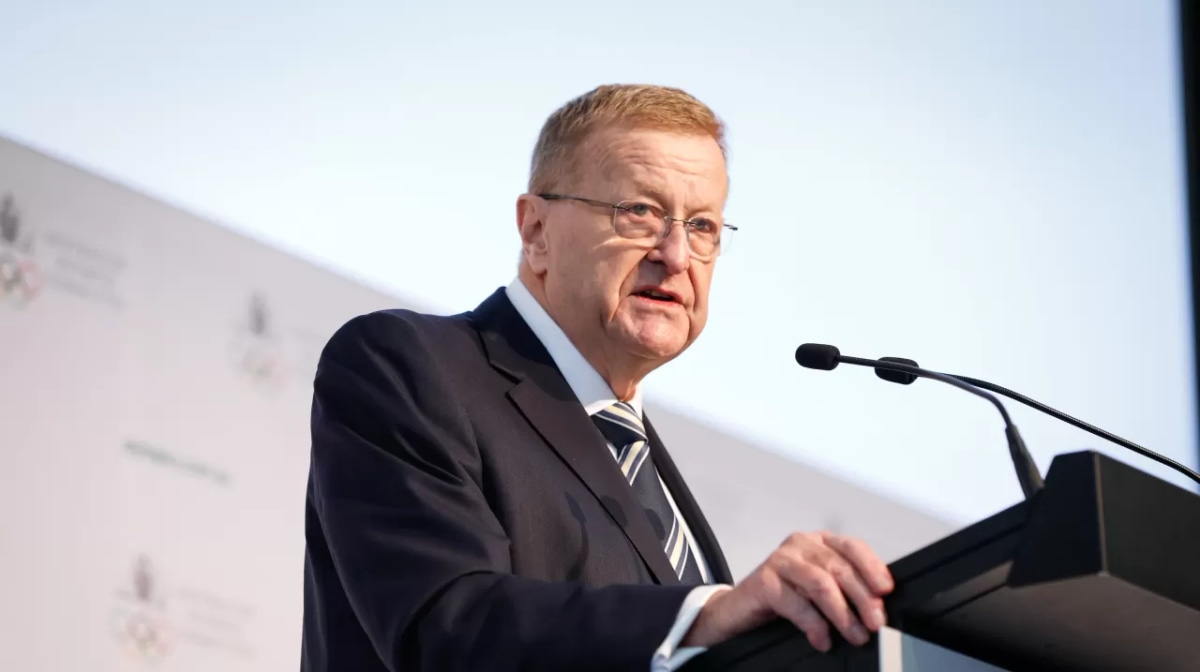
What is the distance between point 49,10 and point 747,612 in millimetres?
2252

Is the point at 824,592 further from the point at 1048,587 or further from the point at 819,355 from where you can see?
the point at 819,355

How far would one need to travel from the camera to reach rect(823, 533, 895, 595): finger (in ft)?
4.02

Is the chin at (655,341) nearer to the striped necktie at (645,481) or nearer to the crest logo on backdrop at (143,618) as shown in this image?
the striped necktie at (645,481)

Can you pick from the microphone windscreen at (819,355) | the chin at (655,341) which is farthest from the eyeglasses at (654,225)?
the microphone windscreen at (819,355)

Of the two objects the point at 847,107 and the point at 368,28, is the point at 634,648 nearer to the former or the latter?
the point at 368,28

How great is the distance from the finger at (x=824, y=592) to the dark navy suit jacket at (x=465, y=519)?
0.49ft

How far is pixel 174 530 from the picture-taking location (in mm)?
2746

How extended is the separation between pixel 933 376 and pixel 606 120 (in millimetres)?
883

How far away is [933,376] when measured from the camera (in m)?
1.75

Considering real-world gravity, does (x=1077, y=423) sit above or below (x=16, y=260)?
below

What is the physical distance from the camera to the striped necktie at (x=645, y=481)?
→ 2090mm

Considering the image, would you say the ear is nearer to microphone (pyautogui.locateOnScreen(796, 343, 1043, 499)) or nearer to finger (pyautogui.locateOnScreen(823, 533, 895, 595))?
microphone (pyautogui.locateOnScreen(796, 343, 1043, 499))

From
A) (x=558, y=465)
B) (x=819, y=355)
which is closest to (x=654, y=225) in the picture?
(x=819, y=355)

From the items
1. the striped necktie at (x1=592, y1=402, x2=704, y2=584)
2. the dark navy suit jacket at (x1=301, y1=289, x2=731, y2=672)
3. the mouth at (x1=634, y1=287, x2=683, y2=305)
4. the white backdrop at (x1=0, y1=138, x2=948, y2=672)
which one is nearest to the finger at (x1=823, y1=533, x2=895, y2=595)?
the dark navy suit jacket at (x1=301, y1=289, x2=731, y2=672)
